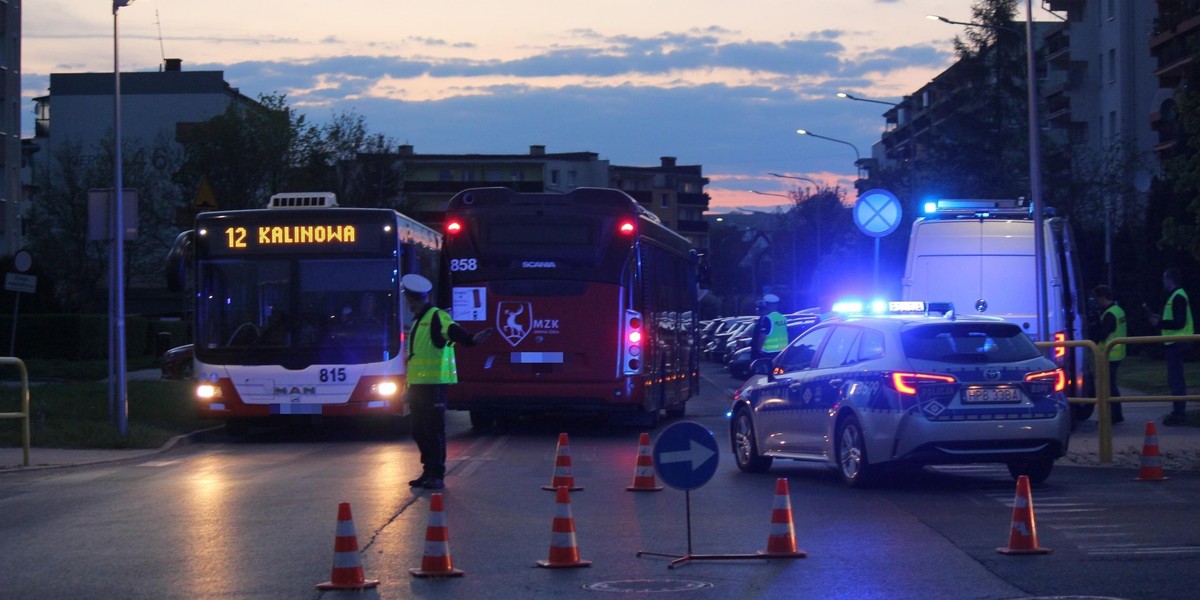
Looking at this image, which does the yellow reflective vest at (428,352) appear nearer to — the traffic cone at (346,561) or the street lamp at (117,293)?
the traffic cone at (346,561)

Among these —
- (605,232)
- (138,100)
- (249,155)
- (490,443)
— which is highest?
(138,100)

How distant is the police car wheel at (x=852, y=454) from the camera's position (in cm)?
1363

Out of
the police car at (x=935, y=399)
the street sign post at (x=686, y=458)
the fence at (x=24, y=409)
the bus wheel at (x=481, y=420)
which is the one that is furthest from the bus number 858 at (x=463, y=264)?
the street sign post at (x=686, y=458)

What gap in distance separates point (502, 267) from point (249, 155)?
34.5 metres

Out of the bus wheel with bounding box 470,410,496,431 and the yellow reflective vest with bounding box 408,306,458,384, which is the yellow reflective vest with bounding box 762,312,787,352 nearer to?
the bus wheel with bounding box 470,410,496,431

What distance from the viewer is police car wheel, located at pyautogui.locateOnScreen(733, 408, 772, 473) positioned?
15891 millimetres

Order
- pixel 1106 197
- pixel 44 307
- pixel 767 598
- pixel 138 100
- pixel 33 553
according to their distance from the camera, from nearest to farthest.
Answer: pixel 767 598, pixel 33 553, pixel 44 307, pixel 1106 197, pixel 138 100

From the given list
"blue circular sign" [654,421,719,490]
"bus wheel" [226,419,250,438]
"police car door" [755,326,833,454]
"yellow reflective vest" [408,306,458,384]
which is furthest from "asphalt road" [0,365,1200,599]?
"bus wheel" [226,419,250,438]

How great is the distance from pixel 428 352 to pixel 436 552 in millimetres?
5327

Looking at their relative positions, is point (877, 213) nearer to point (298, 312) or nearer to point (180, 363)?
point (298, 312)

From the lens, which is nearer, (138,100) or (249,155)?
(249,155)

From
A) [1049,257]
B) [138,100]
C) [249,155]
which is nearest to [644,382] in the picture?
[1049,257]

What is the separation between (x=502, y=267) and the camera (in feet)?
69.9

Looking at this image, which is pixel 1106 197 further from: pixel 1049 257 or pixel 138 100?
pixel 138 100
